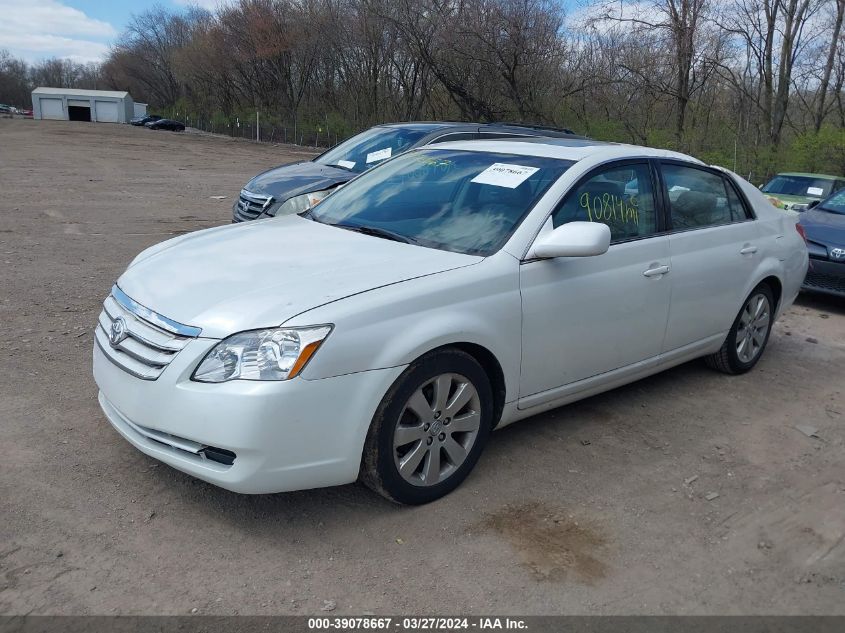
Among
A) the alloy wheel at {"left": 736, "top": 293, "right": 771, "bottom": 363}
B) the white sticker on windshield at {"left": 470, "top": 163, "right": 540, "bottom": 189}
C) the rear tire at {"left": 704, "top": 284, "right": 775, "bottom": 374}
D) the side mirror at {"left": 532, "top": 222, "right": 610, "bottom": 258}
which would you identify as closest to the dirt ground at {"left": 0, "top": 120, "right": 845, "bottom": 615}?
the rear tire at {"left": 704, "top": 284, "right": 775, "bottom": 374}

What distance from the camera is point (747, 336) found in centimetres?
562

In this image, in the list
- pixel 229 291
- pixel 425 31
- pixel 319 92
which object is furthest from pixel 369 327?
pixel 319 92

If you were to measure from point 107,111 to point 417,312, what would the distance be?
101 metres

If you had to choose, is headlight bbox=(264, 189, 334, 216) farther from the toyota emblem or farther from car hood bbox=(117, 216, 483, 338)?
the toyota emblem

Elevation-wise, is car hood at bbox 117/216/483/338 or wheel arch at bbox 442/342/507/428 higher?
car hood at bbox 117/216/483/338

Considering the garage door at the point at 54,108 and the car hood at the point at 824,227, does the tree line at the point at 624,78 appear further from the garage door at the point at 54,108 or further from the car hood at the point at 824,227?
the garage door at the point at 54,108

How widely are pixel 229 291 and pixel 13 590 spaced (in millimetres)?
1418

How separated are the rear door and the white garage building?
3852 inches

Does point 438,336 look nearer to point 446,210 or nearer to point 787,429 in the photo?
point 446,210

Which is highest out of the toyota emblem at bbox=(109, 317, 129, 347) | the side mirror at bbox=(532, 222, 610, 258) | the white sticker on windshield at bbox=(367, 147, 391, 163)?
the white sticker on windshield at bbox=(367, 147, 391, 163)

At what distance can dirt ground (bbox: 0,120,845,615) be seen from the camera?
289cm

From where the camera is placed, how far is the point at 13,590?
2.76m

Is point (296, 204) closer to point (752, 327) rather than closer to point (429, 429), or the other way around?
point (752, 327)

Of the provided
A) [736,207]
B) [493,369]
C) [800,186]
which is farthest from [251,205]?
[800,186]
